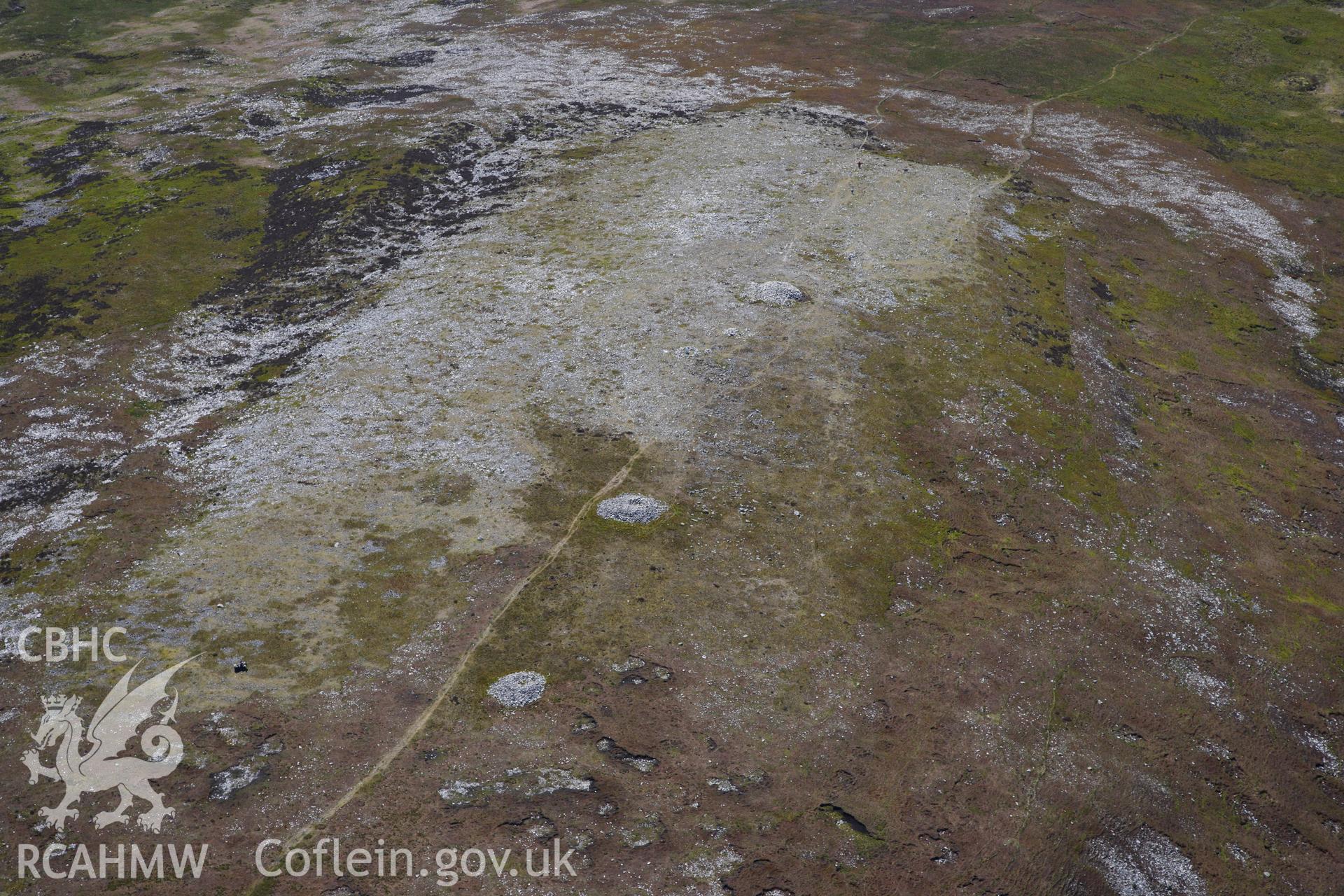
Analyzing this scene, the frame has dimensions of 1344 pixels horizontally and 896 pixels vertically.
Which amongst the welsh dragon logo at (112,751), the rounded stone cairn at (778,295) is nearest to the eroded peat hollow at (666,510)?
the welsh dragon logo at (112,751)

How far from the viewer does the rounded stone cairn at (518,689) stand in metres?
23.9

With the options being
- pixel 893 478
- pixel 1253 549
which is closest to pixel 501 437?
pixel 893 478

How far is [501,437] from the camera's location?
112 feet

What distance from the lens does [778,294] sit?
42.9m

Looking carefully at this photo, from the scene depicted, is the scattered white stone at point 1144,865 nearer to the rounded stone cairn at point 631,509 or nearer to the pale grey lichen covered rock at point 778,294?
the rounded stone cairn at point 631,509

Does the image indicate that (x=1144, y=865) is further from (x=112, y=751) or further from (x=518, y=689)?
(x=112, y=751)

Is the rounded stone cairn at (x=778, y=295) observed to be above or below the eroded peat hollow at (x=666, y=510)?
above

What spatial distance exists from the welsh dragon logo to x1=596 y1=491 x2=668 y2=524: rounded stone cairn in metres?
14.8

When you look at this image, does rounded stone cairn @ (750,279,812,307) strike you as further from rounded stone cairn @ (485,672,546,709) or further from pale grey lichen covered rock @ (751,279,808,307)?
rounded stone cairn @ (485,672,546,709)

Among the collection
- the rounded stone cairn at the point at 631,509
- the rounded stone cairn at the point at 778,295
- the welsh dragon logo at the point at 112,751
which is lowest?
the welsh dragon logo at the point at 112,751

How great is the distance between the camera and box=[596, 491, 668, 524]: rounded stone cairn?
30469mm

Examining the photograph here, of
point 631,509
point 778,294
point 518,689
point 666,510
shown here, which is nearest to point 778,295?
point 778,294

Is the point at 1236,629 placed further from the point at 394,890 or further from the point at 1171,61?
the point at 1171,61

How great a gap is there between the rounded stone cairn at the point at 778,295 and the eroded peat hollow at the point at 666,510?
0.22 m
